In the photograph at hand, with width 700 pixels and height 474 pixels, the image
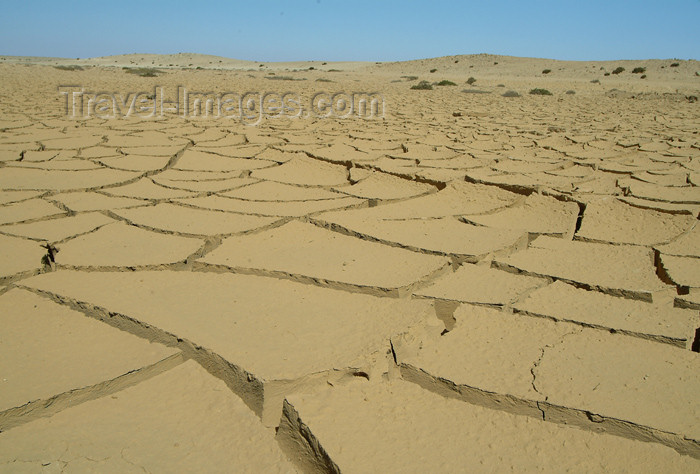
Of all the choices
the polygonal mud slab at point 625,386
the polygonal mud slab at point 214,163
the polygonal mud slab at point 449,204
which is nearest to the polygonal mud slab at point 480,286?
the polygonal mud slab at point 625,386

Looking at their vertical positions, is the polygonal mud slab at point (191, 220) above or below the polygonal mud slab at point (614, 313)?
above

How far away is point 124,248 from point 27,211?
0.65m

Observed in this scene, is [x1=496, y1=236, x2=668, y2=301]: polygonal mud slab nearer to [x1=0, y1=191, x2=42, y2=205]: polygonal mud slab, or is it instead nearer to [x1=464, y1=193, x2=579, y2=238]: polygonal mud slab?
[x1=464, y1=193, x2=579, y2=238]: polygonal mud slab

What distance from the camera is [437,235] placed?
1.98 metres

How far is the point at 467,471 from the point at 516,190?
1.97 m

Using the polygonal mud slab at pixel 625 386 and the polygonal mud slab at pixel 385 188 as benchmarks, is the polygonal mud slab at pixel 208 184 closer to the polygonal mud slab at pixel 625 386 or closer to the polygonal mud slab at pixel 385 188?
the polygonal mud slab at pixel 385 188

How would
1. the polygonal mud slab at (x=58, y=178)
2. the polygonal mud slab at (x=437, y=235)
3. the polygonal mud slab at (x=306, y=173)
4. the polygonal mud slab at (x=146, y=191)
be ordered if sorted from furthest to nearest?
the polygonal mud slab at (x=306, y=173)
the polygonal mud slab at (x=58, y=178)
the polygonal mud slab at (x=146, y=191)
the polygonal mud slab at (x=437, y=235)

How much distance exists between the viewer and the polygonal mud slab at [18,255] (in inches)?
61.1

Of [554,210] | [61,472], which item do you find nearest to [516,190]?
[554,210]

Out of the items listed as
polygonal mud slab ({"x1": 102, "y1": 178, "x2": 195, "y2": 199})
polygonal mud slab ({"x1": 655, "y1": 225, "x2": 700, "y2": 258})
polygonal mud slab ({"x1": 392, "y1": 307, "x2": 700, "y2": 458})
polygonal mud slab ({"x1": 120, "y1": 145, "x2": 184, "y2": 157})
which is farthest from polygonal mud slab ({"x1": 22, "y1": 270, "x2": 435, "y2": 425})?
polygonal mud slab ({"x1": 120, "y1": 145, "x2": 184, "y2": 157})

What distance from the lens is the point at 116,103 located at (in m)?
6.89

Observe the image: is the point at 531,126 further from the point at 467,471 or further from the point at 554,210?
the point at 467,471

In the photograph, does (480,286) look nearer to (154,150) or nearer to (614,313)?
(614,313)

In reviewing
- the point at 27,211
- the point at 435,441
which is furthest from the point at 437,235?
the point at 27,211
